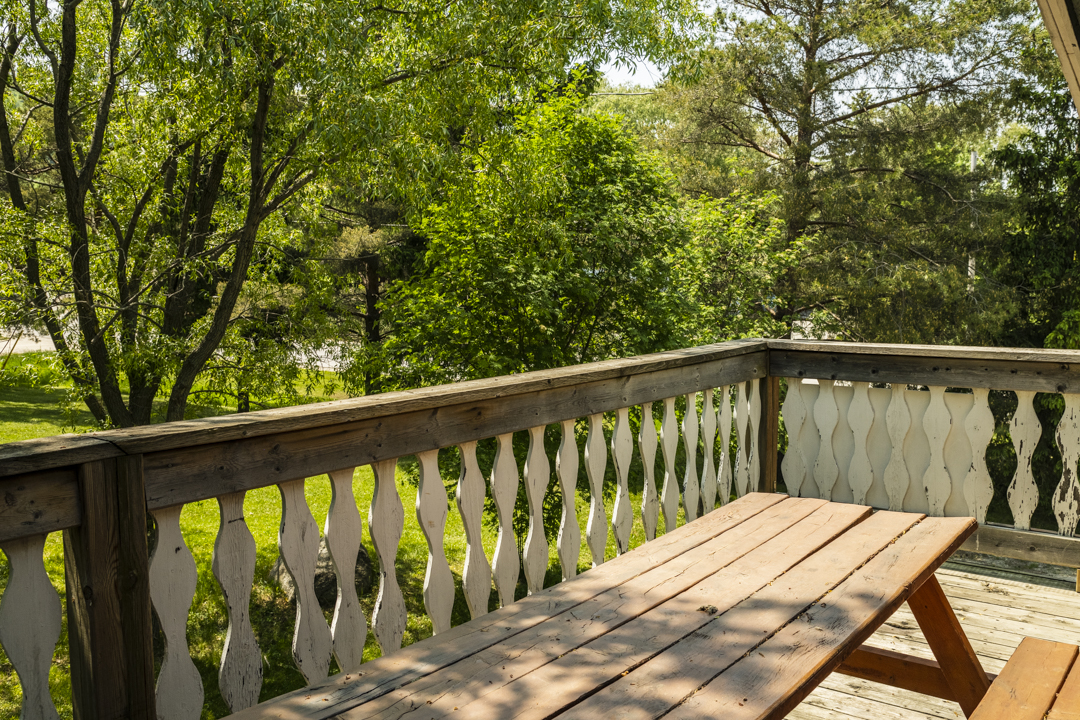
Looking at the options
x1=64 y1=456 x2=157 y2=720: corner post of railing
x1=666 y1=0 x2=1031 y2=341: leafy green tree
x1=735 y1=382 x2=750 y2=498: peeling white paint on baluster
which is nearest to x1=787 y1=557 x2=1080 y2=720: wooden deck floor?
x1=735 y1=382 x2=750 y2=498: peeling white paint on baluster

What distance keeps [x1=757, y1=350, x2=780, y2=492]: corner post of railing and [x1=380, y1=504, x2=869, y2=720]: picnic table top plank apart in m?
1.81

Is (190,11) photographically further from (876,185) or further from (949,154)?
(949,154)

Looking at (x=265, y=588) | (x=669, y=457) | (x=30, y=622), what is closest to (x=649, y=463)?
(x=669, y=457)

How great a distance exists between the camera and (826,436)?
3.80m

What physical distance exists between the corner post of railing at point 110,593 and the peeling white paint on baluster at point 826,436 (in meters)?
3.00

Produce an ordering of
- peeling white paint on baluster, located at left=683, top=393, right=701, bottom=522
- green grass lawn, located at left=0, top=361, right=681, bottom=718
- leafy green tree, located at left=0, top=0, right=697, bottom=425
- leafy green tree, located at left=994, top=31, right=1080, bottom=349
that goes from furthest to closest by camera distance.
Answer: leafy green tree, located at left=994, top=31, right=1080, bottom=349, green grass lawn, located at left=0, top=361, right=681, bottom=718, leafy green tree, located at left=0, top=0, right=697, bottom=425, peeling white paint on baluster, located at left=683, top=393, right=701, bottom=522

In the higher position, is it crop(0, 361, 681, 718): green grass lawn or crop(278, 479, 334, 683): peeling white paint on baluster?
crop(278, 479, 334, 683): peeling white paint on baluster

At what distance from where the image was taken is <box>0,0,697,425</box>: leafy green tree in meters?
5.09

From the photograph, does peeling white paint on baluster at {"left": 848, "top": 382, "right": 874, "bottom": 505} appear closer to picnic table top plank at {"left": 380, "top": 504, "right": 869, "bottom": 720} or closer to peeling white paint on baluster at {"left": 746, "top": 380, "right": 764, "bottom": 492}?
peeling white paint on baluster at {"left": 746, "top": 380, "right": 764, "bottom": 492}

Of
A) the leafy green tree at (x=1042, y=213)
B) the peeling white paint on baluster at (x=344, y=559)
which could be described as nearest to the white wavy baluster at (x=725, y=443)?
the peeling white paint on baluster at (x=344, y=559)

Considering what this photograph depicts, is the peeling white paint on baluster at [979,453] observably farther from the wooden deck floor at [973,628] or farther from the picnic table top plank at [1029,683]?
the picnic table top plank at [1029,683]

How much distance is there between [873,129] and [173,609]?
1362cm

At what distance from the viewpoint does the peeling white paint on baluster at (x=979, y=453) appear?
3.45 metres

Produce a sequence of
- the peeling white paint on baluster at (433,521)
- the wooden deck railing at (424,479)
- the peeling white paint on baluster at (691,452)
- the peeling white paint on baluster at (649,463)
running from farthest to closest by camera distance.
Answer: the peeling white paint on baluster at (691,452), the peeling white paint on baluster at (649,463), the peeling white paint on baluster at (433,521), the wooden deck railing at (424,479)
